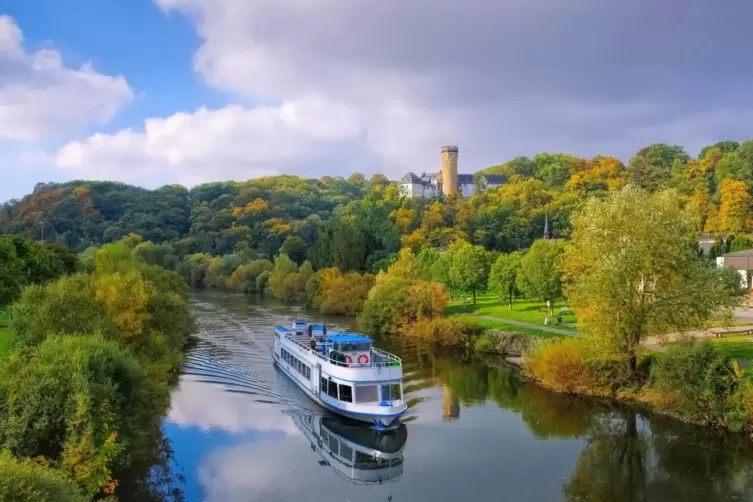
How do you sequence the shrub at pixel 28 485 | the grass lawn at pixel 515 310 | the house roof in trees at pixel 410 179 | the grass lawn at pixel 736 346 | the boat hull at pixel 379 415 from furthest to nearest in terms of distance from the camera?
the house roof in trees at pixel 410 179 → the grass lawn at pixel 515 310 → the grass lawn at pixel 736 346 → the boat hull at pixel 379 415 → the shrub at pixel 28 485

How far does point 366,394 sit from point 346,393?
1.10 meters

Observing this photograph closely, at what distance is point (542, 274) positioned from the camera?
4762 centimetres

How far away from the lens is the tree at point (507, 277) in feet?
176

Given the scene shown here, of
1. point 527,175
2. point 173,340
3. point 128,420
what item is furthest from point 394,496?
point 527,175

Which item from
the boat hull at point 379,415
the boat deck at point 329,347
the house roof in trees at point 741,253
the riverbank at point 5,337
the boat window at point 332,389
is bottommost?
the boat hull at point 379,415

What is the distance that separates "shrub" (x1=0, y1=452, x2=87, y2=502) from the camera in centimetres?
1176

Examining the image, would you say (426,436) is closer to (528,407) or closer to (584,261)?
(528,407)

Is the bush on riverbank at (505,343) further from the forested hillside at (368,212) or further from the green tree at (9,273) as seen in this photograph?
the forested hillside at (368,212)

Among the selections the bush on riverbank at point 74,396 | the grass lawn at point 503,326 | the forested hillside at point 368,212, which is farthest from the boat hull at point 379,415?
the forested hillside at point 368,212

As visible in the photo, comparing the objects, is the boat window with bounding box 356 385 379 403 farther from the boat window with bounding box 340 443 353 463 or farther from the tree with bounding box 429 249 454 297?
the tree with bounding box 429 249 454 297

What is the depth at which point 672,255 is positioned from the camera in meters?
29.7

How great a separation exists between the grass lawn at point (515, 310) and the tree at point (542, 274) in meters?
1.54

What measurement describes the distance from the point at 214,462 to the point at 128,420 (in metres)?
5.62

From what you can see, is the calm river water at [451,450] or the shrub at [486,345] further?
the shrub at [486,345]
